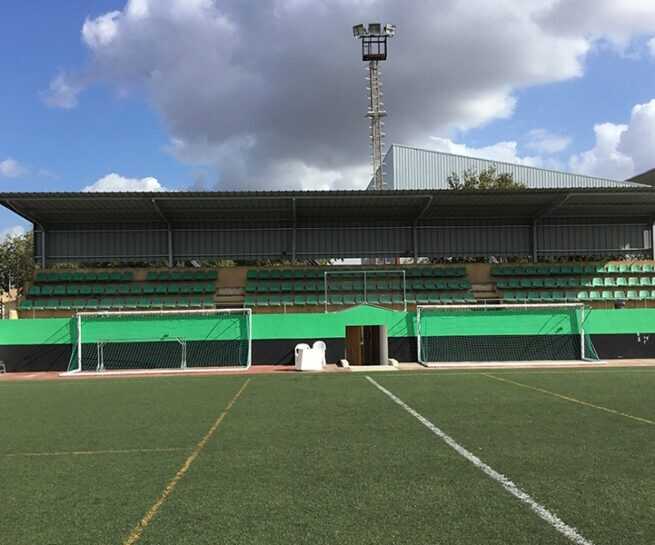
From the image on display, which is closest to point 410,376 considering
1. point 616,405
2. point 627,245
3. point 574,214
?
point 616,405

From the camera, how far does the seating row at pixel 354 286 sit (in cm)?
2917

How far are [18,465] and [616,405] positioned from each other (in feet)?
33.6

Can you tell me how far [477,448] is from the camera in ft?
24.7

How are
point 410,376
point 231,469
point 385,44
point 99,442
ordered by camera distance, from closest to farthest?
point 231,469
point 99,442
point 410,376
point 385,44

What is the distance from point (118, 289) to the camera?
97.1ft

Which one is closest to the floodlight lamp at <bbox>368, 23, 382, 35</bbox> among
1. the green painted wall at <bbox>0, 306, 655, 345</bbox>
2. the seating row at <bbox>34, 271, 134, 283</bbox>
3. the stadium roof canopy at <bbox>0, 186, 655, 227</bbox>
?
the stadium roof canopy at <bbox>0, 186, 655, 227</bbox>

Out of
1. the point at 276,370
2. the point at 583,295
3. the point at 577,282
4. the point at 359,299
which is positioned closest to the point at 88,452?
the point at 276,370

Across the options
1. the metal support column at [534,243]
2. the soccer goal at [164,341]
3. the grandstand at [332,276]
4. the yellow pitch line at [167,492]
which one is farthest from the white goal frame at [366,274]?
the yellow pitch line at [167,492]

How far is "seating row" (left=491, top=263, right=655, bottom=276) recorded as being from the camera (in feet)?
103

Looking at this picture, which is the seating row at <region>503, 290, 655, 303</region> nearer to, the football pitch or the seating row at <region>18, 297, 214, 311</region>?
the seating row at <region>18, 297, 214, 311</region>

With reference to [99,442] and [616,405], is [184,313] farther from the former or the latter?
[616,405]

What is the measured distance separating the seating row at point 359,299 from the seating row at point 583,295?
8.13 ft

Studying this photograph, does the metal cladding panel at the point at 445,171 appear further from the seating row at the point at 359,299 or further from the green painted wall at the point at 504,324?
the green painted wall at the point at 504,324

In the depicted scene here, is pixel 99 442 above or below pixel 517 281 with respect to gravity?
below
